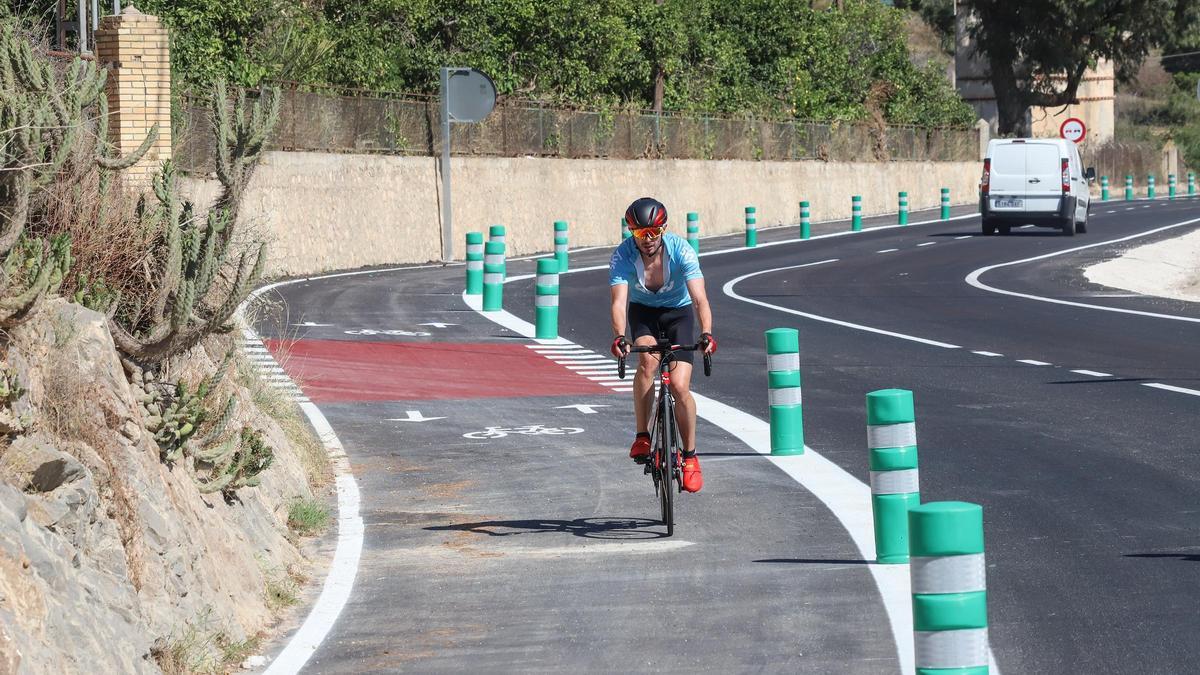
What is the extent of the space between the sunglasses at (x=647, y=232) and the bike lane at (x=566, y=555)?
5.19ft

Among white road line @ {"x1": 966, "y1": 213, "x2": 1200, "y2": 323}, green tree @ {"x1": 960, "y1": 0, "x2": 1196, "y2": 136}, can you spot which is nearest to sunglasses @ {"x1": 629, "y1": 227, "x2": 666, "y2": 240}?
white road line @ {"x1": 966, "y1": 213, "x2": 1200, "y2": 323}

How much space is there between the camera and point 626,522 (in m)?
10.3

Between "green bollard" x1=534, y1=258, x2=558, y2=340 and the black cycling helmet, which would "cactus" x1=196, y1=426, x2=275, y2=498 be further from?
"green bollard" x1=534, y1=258, x2=558, y2=340

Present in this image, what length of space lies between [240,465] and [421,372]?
9.16 meters

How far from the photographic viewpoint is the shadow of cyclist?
9.93 metres

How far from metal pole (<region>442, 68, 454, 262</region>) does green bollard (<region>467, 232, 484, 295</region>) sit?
1003 centimetres

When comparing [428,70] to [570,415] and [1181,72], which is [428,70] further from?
[1181,72]

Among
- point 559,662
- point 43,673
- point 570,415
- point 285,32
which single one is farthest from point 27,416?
point 285,32

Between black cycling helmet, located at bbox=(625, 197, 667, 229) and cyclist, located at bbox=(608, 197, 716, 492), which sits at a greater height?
black cycling helmet, located at bbox=(625, 197, 667, 229)

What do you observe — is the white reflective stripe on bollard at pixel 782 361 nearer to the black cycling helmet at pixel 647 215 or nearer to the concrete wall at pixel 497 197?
the black cycling helmet at pixel 647 215

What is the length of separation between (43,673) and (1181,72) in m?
122

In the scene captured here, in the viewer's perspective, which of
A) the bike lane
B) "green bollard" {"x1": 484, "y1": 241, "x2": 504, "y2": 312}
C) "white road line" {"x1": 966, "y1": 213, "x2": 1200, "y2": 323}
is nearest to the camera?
the bike lane

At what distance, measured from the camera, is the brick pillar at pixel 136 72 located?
883 inches

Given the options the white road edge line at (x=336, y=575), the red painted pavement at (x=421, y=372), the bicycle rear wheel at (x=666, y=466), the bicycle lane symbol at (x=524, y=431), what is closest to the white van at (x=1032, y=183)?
the red painted pavement at (x=421, y=372)
